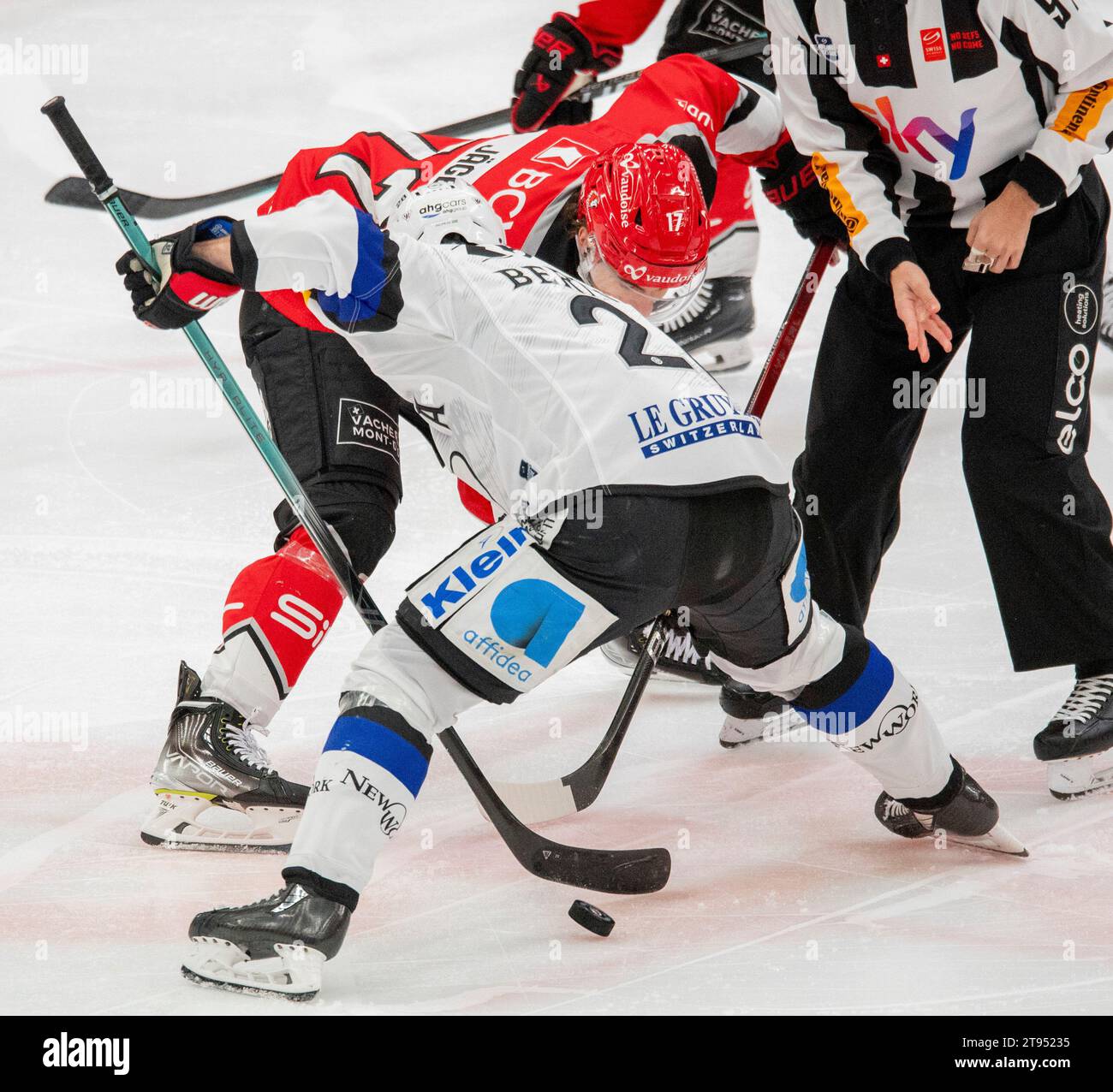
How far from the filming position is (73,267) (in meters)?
4.63

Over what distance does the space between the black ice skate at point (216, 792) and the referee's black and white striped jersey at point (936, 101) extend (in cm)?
121

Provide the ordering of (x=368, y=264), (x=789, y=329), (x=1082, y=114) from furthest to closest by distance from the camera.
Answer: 1. (x=789, y=329)
2. (x=1082, y=114)
3. (x=368, y=264)

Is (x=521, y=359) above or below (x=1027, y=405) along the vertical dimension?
above

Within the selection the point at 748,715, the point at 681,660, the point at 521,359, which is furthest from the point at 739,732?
the point at 521,359

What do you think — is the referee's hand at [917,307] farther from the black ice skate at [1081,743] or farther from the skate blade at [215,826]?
the skate blade at [215,826]

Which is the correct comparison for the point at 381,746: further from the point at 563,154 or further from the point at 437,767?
the point at 563,154

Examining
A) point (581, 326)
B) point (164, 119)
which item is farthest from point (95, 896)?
point (164, 119)

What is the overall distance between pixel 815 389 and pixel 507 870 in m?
1.00

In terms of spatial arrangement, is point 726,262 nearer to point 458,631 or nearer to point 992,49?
point 992,49

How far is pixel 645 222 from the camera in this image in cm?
206

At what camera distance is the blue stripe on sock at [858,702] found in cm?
206

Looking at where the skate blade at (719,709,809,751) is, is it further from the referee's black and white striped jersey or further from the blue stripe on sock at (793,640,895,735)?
the referee's black and white striped jersey

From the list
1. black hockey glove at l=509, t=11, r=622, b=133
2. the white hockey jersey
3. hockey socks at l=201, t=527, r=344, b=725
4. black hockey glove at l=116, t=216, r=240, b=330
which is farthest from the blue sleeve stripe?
black hockey glove at l=509, t=11, r=622, b=133

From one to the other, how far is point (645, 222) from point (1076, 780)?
1116 mm
